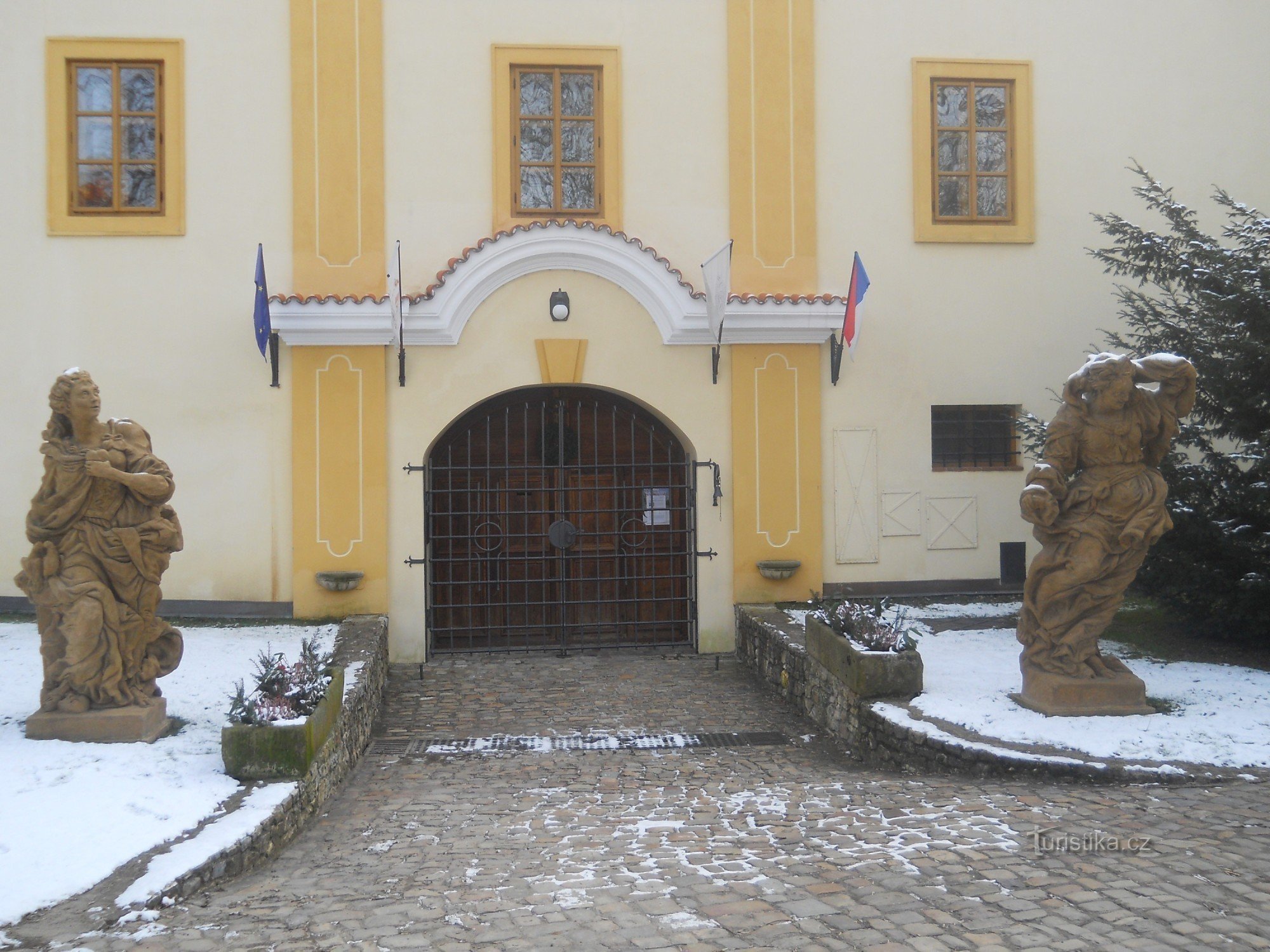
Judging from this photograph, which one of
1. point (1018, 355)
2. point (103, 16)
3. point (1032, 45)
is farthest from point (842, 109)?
point (103, 16)

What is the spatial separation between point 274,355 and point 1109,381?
7.51 metres

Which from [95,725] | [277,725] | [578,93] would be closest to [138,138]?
[578,93]

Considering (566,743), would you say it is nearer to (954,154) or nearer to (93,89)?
(954,154)

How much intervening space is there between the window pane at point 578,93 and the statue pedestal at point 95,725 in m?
7.47

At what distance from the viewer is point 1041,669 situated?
7102 mm

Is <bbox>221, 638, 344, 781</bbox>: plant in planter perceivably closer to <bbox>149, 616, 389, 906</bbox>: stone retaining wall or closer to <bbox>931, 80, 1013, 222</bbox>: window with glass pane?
<bbox>149, 616, 389, 906</bbox>: stone retaining wall

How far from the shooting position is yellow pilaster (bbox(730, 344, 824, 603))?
11047 mm

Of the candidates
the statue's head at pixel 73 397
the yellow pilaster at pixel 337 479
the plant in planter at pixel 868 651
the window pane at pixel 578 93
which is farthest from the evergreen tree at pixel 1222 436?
the statue's head at pixel 73 397

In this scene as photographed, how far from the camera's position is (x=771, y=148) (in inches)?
439

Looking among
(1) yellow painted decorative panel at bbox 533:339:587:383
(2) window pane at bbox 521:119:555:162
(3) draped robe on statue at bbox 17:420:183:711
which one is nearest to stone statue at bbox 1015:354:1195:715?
(1) yellow painted decorative panel at bbox 533:339:587:383

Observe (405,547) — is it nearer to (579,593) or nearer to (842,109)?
(579,593)

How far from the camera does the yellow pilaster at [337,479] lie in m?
10.6

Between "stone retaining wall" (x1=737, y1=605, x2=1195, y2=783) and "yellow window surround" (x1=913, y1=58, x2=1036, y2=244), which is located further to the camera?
"yellow window surround" (x1=913, y1=58, x2=1036, y2=244)

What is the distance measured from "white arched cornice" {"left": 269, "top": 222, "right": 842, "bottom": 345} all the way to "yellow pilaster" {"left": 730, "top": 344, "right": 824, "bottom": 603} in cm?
30
